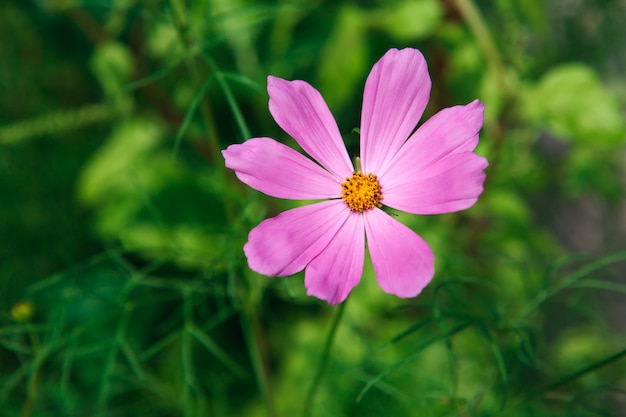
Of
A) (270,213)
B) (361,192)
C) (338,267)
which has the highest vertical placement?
(270,213)

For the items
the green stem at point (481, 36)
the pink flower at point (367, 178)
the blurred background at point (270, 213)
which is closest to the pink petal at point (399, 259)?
the pink flower at point (367, 178)

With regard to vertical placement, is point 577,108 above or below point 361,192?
above

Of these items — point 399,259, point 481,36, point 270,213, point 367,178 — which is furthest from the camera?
point 270,213

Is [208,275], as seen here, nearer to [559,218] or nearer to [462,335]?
[462,335]

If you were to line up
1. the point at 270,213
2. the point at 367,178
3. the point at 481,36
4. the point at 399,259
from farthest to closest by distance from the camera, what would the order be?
the point at 270,213 → the point at 481,36 → the point at 367,178 → the point at 399,259

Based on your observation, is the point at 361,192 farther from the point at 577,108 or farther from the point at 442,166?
the point at 577,108

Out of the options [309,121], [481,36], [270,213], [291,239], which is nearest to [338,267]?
[291,239]

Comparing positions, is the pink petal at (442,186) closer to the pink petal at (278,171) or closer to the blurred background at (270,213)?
the pink petal at (278,171)
